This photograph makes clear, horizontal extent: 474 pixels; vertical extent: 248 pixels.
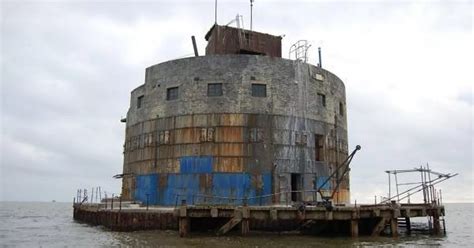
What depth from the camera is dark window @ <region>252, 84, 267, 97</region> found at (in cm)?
3186

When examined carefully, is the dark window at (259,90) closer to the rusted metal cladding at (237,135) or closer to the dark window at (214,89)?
the rusted metal cladding at (237,135)

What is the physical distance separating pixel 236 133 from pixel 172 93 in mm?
5892

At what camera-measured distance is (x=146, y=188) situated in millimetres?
33094

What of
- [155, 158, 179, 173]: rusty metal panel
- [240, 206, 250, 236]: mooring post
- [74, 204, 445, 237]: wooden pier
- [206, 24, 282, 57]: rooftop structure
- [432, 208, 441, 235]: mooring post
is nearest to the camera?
[240, 206, 250, 236]: mooring post

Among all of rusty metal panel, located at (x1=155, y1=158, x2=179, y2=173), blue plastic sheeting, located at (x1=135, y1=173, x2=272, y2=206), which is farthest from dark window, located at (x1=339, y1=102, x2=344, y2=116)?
rusty metal panel, located at (x1=155, y1=158, x2=179, y2=173)

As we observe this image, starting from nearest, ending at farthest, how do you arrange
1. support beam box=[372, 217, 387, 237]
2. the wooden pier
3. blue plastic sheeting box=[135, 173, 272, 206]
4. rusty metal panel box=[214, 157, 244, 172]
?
1. the wooden pier
2. support beam box=[372, 217, 387, 237]
3. blue plastic sheeting box=[135, 173, 272, 206]
4. rusty metal panel box=[214, 157, 244, 172]

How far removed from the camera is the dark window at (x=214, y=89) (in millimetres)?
31938

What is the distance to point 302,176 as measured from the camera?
3156 centimetres

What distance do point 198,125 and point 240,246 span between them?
1156 centimetres

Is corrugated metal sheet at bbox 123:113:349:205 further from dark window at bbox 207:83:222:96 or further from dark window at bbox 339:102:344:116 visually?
dark window at bbox 339:102:344:116

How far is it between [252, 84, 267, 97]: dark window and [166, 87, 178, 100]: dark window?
18.5 ft

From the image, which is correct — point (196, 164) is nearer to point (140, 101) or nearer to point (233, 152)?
point (233, 152)

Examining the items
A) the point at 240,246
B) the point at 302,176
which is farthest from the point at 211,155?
the point at 240,246

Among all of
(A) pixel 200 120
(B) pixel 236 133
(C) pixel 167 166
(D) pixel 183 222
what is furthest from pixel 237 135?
(D) pixel 183 222
